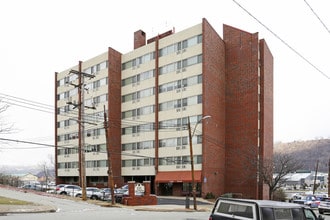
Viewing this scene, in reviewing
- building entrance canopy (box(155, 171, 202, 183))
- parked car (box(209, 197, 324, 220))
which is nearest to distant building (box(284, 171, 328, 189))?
building entrance canopy (box(155, 171, 202, 183))

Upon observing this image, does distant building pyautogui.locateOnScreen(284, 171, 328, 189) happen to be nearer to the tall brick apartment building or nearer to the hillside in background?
the hillside in background

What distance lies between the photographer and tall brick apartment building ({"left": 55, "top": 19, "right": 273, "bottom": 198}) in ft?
171

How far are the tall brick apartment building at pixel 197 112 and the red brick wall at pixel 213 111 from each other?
0.14 metres

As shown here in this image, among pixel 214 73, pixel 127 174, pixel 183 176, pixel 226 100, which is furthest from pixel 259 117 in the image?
pixel 127 174

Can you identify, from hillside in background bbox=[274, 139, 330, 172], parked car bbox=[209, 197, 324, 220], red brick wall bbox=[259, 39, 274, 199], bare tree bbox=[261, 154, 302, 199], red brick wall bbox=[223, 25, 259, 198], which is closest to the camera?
parked car bbox=[209, 197, 324, 220]

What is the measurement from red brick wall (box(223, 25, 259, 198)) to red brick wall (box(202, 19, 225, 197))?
39.5 inches

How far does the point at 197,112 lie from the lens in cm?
5200

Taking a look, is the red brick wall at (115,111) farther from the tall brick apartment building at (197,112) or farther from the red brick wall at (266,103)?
the red brick wall at (266,103)

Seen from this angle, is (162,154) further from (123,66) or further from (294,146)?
(294,146)

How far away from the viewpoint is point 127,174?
6353cm

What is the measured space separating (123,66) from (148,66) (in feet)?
24.7

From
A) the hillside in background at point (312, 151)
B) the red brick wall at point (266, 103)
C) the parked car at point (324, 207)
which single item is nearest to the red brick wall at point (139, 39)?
the red brick wall at point (266, 103)

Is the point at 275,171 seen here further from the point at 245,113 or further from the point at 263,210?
the point at 263,210

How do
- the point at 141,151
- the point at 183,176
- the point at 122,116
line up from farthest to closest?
1. the point at 122,116
2. the point at 141,151
3. the point at 183,176
